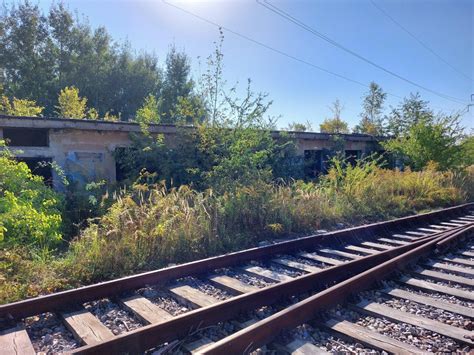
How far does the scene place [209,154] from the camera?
9.48 m

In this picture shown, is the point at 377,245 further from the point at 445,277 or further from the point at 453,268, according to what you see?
the point at 445,277

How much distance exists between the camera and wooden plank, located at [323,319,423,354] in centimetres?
276

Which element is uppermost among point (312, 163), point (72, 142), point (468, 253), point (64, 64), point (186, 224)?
point (64, 64)

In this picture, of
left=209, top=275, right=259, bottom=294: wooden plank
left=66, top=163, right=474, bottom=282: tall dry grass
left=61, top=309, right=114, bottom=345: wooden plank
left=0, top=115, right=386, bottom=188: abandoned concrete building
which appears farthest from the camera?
left=0, top=115, right=386, bottom=188: abandoned concrete building

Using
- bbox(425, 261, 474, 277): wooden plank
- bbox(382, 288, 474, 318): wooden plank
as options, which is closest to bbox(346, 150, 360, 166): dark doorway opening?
bbox(425, 261, 474, 277): wooden plank

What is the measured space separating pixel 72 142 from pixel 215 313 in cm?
713

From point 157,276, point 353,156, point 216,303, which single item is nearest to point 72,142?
point 157,276

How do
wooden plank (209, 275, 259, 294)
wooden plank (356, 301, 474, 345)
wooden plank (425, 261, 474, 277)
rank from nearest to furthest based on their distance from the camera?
wooden plank (356, 301, 474, 345) < wooden plank (209, 275, 259, 294) < wooden plank (425, 261, 474, 277)

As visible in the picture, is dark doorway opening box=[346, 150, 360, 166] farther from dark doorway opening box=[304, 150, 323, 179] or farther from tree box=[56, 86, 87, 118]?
tree box=[56, 86, 87, 118]

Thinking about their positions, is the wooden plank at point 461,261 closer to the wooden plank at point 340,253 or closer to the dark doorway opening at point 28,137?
the wooden plank at point 340,253

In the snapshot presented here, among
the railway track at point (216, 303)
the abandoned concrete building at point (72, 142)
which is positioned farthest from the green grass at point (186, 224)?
the abandoned concrete building at point (72, 142)

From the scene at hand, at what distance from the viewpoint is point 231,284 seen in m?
4.19

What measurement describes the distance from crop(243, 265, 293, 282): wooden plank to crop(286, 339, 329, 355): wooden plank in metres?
A: 1.50

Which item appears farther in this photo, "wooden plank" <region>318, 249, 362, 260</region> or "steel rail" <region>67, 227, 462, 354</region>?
"wooden plank" <region>318, 249, 362, 260</region>
